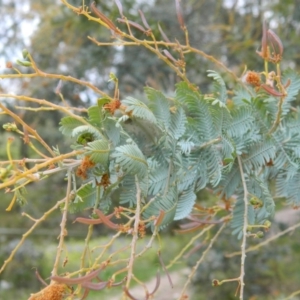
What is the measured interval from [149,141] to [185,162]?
5 cm

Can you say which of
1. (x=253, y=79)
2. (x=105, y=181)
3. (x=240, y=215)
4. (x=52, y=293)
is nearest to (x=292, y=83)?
(x=253, y=79)

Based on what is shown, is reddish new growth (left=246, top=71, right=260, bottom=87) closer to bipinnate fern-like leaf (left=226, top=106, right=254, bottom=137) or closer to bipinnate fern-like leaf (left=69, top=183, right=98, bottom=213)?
bipinnate fern-like leaf (left=226, top=106, right=254, bottom=137)

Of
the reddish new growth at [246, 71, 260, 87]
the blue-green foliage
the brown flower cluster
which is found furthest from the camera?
the reddish new growth at [246, 71, 260, 87]

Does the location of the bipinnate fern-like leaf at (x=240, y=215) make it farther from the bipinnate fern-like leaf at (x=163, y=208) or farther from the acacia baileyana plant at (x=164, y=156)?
the bipinnate fern-like leaf at (x=163, y=208)

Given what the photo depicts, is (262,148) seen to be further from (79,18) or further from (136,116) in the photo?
(79,18)

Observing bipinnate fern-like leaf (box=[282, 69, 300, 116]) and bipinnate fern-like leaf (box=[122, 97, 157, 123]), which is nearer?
bipinnate fern-like leaf (box=[122, 97, 157, 123])

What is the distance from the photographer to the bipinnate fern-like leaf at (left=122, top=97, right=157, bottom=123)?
0.49 metres

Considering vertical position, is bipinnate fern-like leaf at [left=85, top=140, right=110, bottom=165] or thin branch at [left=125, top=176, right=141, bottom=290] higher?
bipinnate fern-like leaf at [left=85, top=140, right=110, bottom=165]

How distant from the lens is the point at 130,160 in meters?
0.46

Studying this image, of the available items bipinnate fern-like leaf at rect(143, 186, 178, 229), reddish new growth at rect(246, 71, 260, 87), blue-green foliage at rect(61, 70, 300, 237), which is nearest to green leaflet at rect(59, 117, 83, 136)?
blue-green foliage at rect(61, 70, 300, 237)

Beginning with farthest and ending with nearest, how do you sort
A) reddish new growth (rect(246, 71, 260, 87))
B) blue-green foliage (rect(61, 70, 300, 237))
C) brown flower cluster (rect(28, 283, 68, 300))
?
reddish new growth (rect(246, 71, 260, 87))
blue-green foliage (rect(61, 70, 300, 237))
brown flower cluster (rect(28, 283, 68, 300))

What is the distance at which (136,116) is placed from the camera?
0.51 metres

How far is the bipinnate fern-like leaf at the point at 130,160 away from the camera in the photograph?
458 millimetres

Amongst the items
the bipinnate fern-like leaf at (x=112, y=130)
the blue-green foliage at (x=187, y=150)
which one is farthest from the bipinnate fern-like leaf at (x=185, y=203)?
the bipinnate fern-like leaf at (x=112, y=130)
